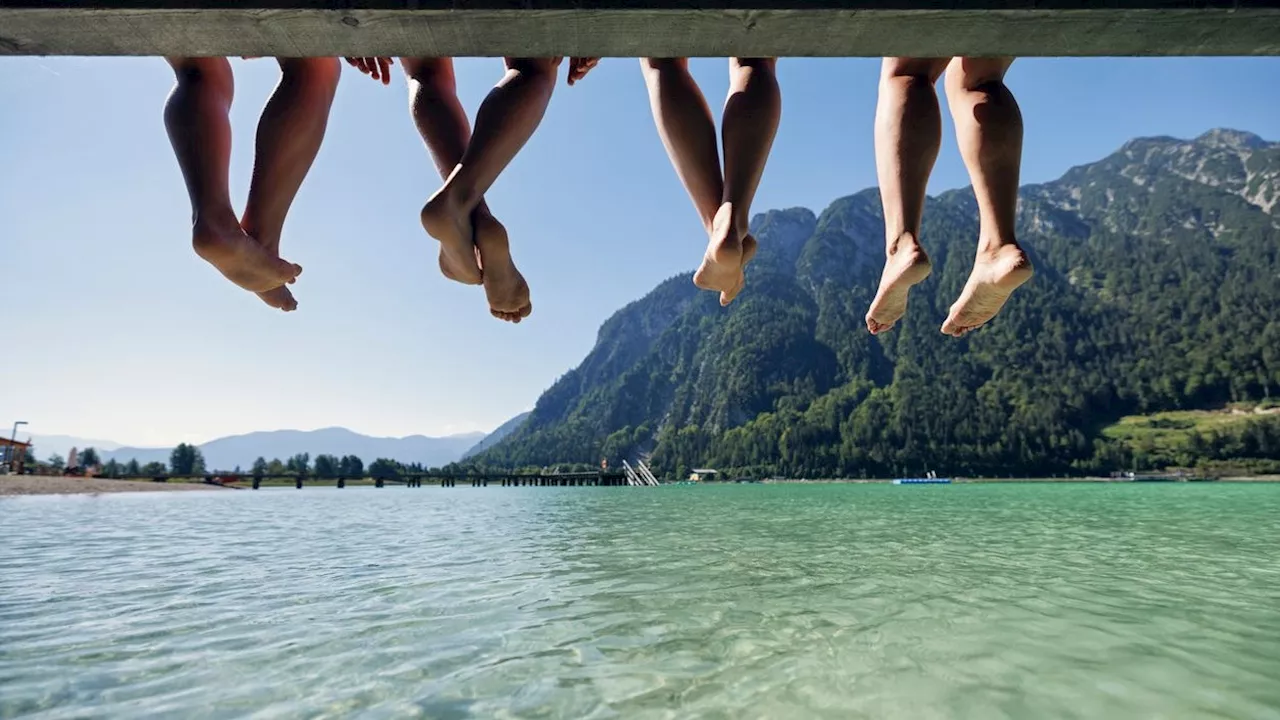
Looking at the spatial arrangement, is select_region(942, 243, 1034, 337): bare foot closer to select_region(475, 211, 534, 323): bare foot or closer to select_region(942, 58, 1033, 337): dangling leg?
select_region(942, 58, 1033, 337): dangling leg

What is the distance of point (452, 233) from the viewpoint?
195 centimetres

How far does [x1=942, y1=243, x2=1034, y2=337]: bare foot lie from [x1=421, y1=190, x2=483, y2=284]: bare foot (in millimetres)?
1482

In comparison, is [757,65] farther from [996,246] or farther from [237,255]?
[237,255]

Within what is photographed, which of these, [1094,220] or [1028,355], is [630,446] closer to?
[1028,355]

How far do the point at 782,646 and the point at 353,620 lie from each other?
2.41 meters

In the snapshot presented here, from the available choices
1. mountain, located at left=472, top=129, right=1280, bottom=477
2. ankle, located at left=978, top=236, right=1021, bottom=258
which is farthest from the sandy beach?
mountain, located at left=472, top=129, right=1280, bottom=477

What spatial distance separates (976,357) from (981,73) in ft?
503

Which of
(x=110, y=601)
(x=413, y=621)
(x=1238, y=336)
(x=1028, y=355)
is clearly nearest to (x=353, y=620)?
(x=413, y=621)

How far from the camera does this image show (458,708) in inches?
88.8

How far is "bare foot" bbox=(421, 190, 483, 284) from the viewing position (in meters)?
1.90

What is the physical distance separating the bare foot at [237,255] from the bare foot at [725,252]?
53.9 inches

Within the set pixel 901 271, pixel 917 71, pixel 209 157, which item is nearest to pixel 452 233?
pixel 209 157

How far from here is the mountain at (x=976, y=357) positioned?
115 m

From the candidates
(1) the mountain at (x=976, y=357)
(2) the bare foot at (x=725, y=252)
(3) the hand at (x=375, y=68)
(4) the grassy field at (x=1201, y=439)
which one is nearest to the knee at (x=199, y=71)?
(3) the hand at (x=375, y=68)
